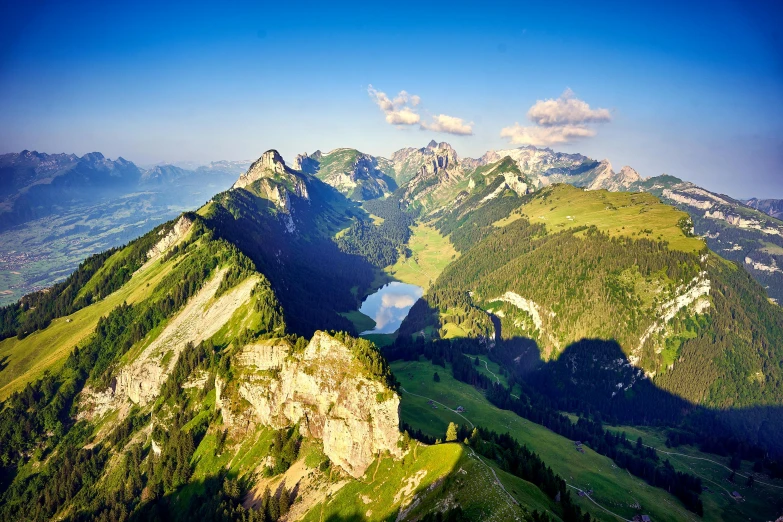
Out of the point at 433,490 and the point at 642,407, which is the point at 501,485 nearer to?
the point at 433,490

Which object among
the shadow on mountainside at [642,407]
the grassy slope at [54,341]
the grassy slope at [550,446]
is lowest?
the shadow on mountainside at [642,407]

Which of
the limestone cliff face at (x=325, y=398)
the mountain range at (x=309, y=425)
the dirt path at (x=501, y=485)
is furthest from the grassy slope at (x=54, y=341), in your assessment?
the dirt path at (x=501, y=485)

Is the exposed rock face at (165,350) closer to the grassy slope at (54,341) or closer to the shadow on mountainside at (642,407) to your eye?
the grassy slope at (54,341)

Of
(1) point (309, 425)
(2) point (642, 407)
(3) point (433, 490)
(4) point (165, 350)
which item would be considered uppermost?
(3) point (433, 490)

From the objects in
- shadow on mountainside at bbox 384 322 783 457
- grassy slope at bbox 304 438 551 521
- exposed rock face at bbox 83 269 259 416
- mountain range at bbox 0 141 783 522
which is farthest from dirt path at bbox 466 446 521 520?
exposed rock face at bbox 83 269 259 416

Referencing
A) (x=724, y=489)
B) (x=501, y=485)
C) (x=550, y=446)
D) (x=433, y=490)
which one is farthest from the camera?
(x=550, y=446)

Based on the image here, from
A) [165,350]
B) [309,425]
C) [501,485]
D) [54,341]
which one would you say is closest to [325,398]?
[309,425]
